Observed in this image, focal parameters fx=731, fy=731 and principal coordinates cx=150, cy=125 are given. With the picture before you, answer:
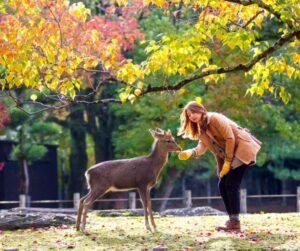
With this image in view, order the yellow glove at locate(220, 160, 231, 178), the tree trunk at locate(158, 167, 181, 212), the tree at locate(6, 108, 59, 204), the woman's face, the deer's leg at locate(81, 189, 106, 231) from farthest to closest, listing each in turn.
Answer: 1. the tree trunk at locate(158, 167, 181, 212)
2. the tree at locate(6, 108, 59, 204)
3. the deer's leg at locate(81, 189, 106, 231)
4. the yellow glove at locate(220, 160, 231, 178)
5. the woman's face

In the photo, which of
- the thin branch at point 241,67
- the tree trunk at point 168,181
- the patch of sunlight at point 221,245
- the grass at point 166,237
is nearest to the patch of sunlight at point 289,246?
the grass at point 166,237

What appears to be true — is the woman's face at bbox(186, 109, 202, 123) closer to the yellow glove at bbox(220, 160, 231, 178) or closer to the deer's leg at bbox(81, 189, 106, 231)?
the yellow glove at bbox(220, 160, 231, 178)

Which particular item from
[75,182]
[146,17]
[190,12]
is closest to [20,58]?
[190,12]

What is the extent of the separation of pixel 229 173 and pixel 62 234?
271 cm

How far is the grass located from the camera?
927 centimetres

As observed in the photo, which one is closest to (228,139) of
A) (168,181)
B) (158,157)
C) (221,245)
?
(221,245)

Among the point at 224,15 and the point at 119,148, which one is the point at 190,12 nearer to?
the point at 119,148

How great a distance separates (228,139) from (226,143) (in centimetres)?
7

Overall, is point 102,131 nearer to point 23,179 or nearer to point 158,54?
point 23,179

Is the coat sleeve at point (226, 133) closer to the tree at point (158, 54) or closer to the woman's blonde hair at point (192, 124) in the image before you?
the woman's blonde hair at point (192, 124)

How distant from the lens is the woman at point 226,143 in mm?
9703

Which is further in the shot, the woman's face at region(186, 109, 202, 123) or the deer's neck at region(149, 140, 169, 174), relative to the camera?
the deer's neck at region(149, 140, 169, 174)

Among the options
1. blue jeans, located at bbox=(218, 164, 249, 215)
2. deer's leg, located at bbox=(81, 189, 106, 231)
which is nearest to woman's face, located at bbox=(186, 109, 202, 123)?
blue jeans, located at bbox=(218, 164, 249, 215)

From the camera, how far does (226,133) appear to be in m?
9.70
